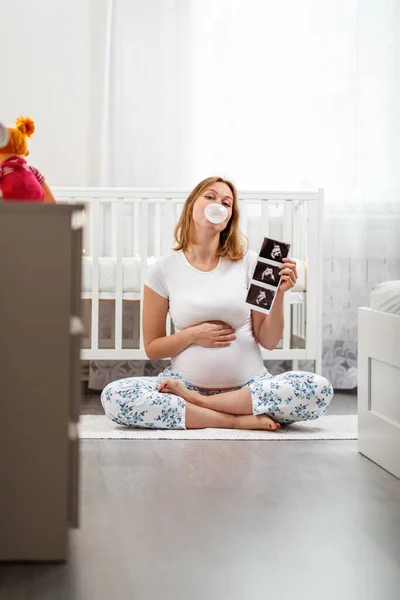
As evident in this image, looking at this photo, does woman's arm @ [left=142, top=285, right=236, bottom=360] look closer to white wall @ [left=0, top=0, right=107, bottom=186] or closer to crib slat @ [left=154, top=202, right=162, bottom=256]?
crib slat @ [left=154, top=202, right=162, bottom=256]

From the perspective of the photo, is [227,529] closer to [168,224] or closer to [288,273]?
[288,273]

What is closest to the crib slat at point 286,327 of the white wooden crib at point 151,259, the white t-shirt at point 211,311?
the white wooden crib at point 151,259

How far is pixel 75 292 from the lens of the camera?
3.17 feet

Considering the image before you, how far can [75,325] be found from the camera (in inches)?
38.5

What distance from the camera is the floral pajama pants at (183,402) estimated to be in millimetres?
1989

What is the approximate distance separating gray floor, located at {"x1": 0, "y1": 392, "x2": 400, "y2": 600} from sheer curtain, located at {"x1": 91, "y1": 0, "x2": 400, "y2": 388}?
1.26 metres

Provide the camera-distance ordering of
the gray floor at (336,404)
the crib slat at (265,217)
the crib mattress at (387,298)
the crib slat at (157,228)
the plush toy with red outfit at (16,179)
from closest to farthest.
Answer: the plush toy with red outfit at (16,179), the crib mattress at (387,298), the gray floor at (336,404), the crib slat at (265,217), the crib slat at (157,228)

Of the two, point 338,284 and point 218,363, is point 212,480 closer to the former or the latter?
point 218,363

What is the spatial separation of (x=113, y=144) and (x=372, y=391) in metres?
1.51

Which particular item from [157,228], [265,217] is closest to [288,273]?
[265,217]

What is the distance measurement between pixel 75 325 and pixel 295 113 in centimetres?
210

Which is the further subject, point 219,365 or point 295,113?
point 295,113

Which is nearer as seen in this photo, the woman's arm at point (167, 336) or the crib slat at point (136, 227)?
the woman's arm at point (167, 336)

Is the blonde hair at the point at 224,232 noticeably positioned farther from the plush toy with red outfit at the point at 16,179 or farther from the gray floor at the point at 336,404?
Answer: the plush toy with red outfit at the point at 16,179
